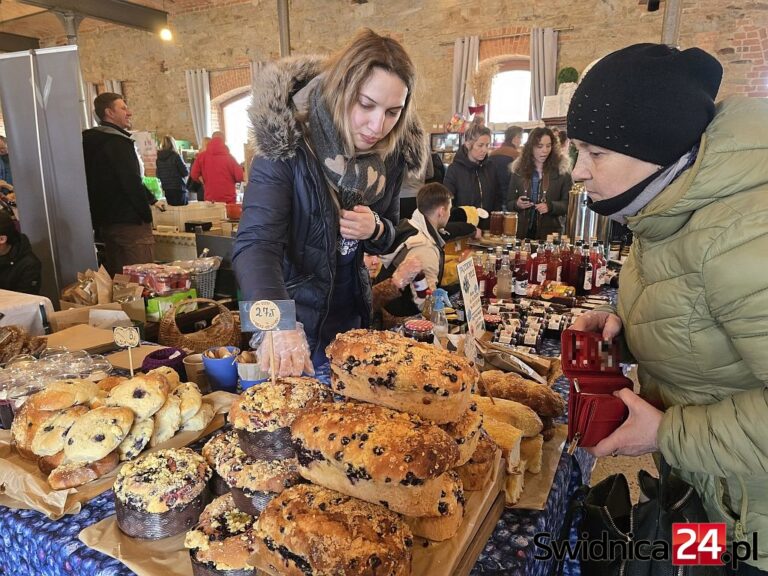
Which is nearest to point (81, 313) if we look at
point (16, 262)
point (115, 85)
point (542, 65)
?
point (16, 262)

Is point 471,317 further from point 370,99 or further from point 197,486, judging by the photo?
point 197,486

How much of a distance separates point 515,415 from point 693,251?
21.4 inches

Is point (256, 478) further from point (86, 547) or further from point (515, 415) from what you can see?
point (515, 415)

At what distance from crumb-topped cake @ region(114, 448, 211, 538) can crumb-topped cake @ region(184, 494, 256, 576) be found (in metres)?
0.07

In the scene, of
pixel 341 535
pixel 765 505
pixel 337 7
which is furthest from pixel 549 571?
pixel 337 7

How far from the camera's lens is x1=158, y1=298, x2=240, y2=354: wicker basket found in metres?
2.54

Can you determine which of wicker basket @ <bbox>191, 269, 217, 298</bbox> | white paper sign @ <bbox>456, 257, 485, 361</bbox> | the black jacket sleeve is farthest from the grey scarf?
wicker basket @ <bbox>191, 269, 217, 298</bbox>

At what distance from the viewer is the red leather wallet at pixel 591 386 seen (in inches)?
44.5

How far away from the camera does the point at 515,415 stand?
49.4 inches

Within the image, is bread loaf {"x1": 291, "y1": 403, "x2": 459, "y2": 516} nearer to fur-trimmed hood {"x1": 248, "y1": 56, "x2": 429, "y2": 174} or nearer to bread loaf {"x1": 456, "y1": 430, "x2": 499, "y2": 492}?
bread loaf {"x1": 456, "y1": 430, "x2": 499, "y2": 492}

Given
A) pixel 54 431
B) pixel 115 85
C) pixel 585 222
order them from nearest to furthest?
pixel 54 431 < pixel 585 222 < pixel 115 85

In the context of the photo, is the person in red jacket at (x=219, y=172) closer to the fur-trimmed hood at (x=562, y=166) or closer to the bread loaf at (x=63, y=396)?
the fur-trimmed hood at (x=562, y=166)

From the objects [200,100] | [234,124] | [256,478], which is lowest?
[256,478]

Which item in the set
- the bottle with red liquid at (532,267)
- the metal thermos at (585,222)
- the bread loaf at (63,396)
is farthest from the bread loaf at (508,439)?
the metal thermos at (585,222)
